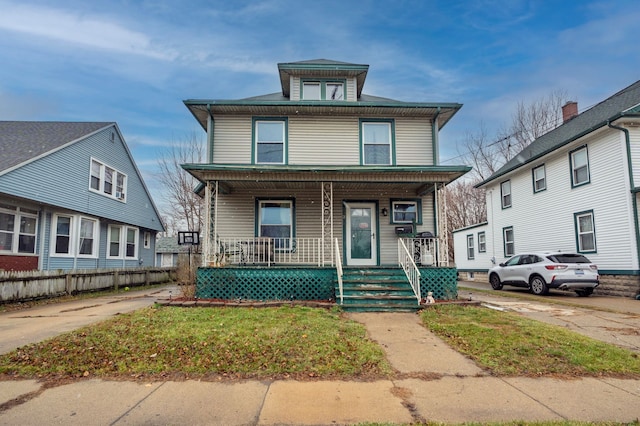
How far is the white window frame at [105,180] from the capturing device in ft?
52.0

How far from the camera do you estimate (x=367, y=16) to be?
42.9 ft

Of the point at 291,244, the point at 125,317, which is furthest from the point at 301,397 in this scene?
the point at 291,244

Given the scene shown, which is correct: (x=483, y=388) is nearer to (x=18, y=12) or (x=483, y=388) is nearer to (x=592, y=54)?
(x=18, y=12)

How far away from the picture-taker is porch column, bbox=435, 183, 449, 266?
978 centimetres

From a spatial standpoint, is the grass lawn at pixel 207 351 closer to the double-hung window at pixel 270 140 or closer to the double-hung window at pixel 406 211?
the double-hung window at pixel 406 211

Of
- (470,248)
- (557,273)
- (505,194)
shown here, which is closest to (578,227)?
(557,273)

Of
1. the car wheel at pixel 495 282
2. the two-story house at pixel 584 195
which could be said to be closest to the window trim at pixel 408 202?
the car wheel at pixel 495 282

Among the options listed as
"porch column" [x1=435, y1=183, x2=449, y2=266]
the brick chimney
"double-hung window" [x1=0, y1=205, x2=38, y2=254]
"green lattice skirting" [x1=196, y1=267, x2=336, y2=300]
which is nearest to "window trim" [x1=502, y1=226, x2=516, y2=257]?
the brick chimney

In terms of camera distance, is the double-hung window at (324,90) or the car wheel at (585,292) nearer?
the car wheel at (585,292)

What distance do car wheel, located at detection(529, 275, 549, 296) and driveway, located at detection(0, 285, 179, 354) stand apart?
12.6 meters

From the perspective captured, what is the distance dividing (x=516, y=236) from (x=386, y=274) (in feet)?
36.2

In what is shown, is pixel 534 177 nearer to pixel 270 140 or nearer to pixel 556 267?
pixel 556 267

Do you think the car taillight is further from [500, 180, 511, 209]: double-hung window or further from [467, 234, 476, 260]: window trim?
[467, 234, 476, 260]: window trim

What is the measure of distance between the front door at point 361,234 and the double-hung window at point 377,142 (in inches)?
65.2
